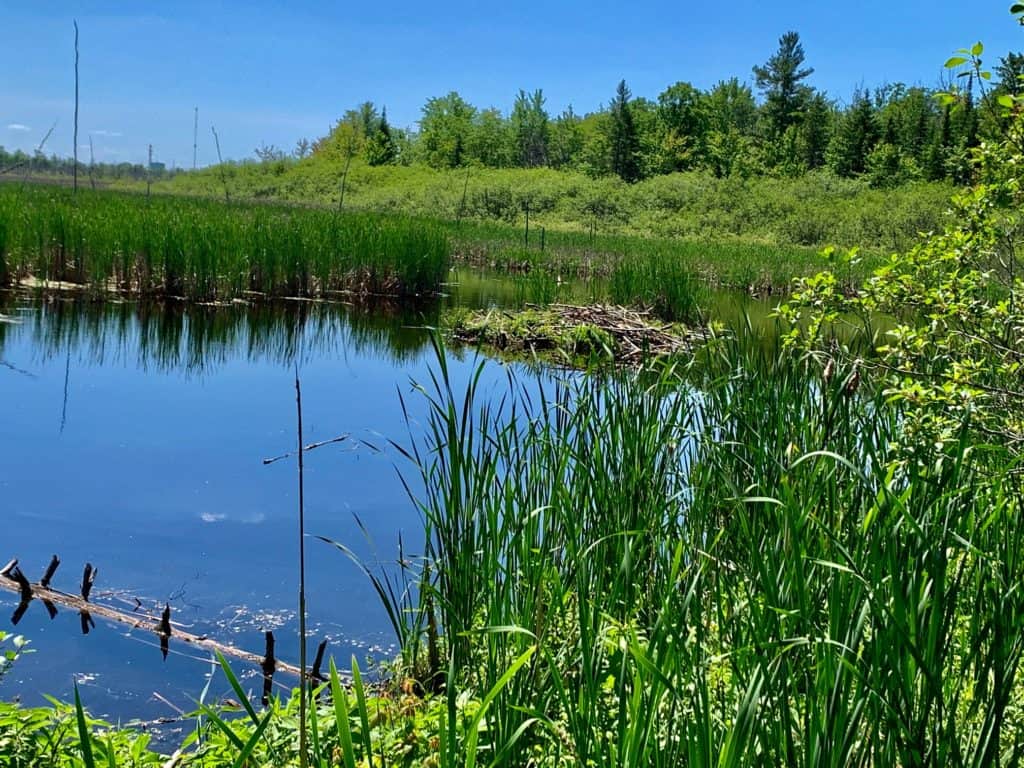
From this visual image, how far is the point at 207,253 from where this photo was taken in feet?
39.5

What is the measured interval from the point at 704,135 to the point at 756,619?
60.0 m

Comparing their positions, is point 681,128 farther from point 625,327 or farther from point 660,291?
point 625,327

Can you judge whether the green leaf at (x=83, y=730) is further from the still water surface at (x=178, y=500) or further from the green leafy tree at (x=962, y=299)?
the green leafy tree at (x=962, y=299)

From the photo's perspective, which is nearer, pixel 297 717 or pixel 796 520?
pixel 796 520

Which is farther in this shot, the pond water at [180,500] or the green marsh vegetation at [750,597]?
the pond water at [180,500]

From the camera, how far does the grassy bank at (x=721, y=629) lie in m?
1.77

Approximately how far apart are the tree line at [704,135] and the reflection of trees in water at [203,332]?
99.4ft

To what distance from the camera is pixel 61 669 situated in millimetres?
3375

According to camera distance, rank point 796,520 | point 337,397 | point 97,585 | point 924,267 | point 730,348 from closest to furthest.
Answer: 1. point 796,520
2. point 924,267
3. point 97,585
4. point 730,348
5. point 337,397

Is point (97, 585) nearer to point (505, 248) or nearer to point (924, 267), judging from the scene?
point (924, 267)

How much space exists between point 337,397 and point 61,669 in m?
4.80

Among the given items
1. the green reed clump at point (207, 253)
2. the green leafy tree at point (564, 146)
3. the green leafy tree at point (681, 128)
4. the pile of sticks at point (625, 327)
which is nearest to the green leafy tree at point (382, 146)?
the green leafy tree at point (564, 146)

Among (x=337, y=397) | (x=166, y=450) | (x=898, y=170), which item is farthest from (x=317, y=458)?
(x=898, y=170)

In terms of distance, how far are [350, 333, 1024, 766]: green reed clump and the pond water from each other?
0.83 meters
